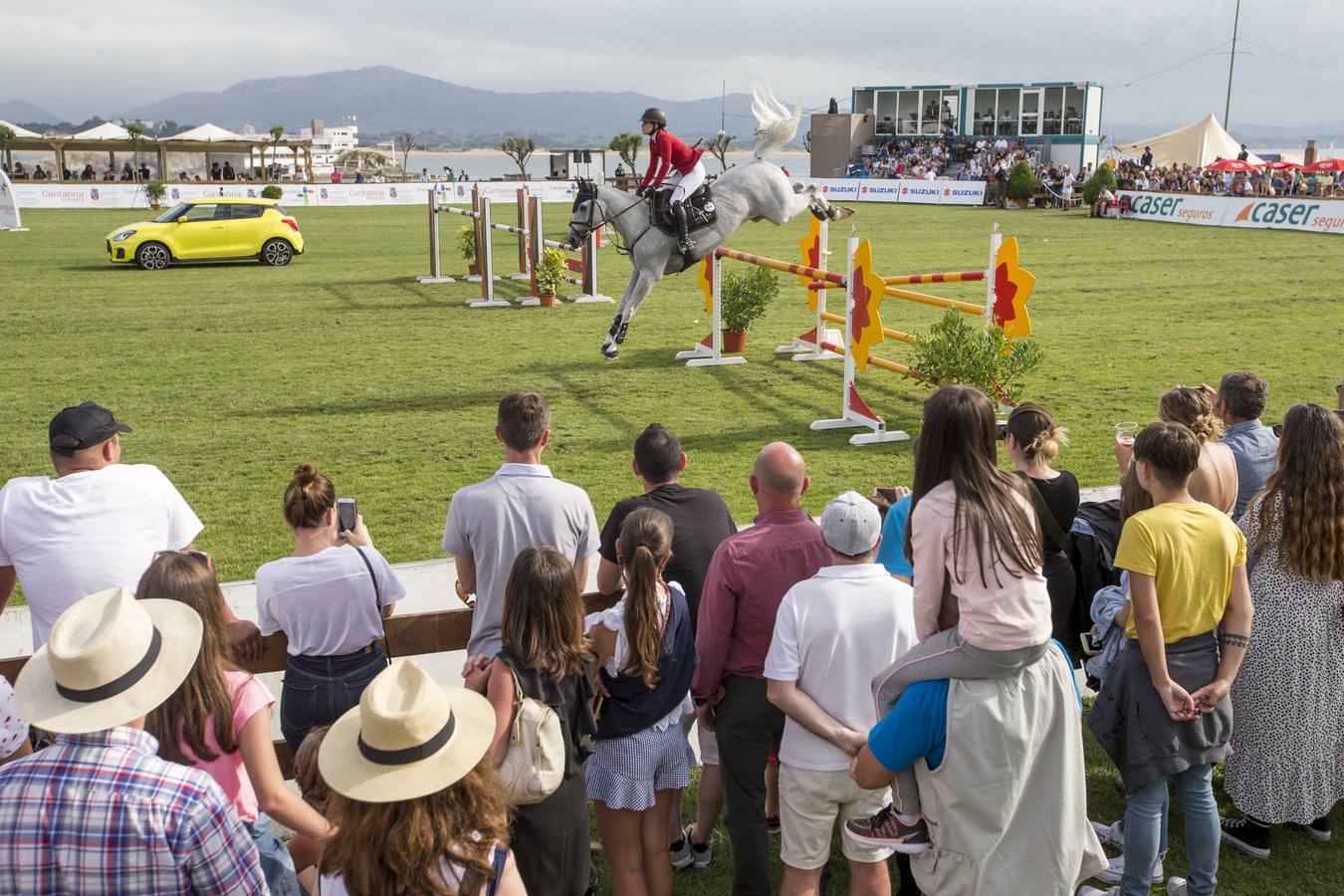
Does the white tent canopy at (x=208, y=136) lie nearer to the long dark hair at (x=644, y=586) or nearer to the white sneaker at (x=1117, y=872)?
the long dark hair at (x=644, y=586)

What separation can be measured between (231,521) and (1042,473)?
5374 mm

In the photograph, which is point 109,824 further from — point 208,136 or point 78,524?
point 208,136

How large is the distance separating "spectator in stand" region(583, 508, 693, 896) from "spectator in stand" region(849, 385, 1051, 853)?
759 millimetres

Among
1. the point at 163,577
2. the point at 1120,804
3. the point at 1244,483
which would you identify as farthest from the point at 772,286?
the point at 163,577

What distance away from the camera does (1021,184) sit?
37250mm

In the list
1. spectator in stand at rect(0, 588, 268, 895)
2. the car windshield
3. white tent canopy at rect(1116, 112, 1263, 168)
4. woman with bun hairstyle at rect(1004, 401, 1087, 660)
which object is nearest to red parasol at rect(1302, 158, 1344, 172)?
white tent canopy at rect(1116, 112, 1263, 168)

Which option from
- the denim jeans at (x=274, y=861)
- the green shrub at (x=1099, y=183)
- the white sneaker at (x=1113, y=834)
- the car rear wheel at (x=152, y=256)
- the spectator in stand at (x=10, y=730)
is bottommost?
the white sneaker at (x=1113, y=834)

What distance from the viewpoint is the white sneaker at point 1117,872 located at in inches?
148

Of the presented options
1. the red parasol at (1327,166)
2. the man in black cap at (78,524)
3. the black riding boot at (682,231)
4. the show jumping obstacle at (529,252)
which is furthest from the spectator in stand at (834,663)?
the red parasol at (1327,166)

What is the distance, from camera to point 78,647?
2.28 metres

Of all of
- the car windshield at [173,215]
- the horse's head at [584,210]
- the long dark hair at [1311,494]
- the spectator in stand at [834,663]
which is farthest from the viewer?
the car windshield at [173,215]

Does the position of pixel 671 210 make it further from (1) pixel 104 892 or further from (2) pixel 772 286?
(1) pixel 104 892

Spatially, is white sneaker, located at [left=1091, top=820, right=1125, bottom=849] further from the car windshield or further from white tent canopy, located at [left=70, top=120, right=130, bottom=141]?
white tent canopy, located at [left=70, top=120, right=130, bottom=141]

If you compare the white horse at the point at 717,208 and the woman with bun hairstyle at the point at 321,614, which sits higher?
the white horse at the point at 717,208
